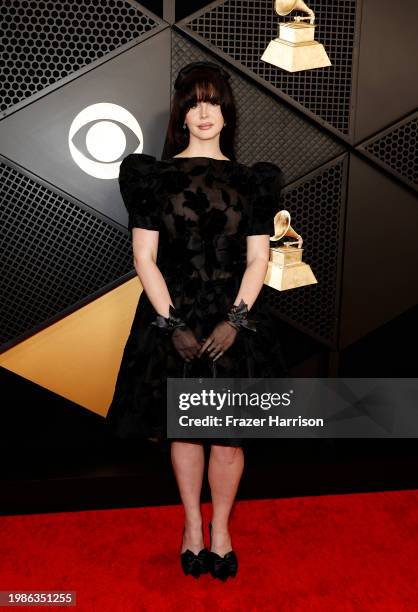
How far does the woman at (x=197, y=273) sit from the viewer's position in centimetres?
227

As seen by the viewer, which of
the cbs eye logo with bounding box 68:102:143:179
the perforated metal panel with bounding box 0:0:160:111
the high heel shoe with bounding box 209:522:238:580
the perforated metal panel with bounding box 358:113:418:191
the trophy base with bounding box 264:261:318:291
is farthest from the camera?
the perforated metal panel with bounding box 358:113:418:191

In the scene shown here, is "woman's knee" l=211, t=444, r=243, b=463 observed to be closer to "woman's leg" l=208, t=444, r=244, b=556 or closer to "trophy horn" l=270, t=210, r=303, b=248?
"woman's leg" l=208, t=444, r=244, b=556

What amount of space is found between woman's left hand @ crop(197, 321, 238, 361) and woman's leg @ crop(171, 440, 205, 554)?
0.38m

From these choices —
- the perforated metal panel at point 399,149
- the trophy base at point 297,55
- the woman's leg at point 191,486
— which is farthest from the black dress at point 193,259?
the perforated metal panel at point 399,149

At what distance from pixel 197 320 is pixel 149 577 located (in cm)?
89

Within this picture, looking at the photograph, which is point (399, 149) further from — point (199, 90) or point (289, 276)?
point (199, 90)

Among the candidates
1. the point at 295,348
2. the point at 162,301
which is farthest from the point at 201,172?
the point at 295,348

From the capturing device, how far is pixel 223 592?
234cm

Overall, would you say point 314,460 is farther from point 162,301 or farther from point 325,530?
point 162,301

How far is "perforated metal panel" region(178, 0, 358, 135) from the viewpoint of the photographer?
2.76 meters

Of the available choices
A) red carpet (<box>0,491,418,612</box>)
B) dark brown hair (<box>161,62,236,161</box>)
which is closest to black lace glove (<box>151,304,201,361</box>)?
dark brown hair (<box>161,62,236,161</box>)

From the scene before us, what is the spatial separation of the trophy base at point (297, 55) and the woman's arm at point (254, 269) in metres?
0.72

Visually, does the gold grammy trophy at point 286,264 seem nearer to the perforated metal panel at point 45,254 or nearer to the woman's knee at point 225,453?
the perforated metal panel at point 45,254

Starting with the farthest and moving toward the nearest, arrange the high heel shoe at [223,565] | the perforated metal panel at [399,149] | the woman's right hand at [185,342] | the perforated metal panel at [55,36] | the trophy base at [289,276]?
1. the perforated metal panel at [399,149]
2. the trophy base at [289,276]
3. the perforated metal panel at [55,36]
4. the high heel shoe at [223,565]
5. the woman's right hand at [185,342]
